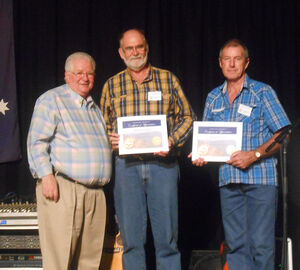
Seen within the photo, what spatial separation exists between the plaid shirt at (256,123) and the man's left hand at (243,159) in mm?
47

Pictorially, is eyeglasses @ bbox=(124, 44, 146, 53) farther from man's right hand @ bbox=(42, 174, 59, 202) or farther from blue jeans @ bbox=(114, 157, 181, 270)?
man's right hand @ bbox=(42, 174, 59, 202)

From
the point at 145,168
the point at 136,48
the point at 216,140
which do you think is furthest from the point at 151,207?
the point at 136,48

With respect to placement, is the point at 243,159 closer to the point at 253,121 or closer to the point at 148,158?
the point at 253,121

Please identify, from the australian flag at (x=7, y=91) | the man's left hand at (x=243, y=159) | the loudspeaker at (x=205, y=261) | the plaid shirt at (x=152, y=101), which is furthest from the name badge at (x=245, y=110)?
the australian flag at (x=7, y=91)

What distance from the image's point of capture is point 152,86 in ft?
9.50

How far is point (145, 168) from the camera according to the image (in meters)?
2.80

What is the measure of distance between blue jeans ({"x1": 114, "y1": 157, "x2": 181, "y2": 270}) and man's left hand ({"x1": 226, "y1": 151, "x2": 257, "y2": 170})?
16.1 inches

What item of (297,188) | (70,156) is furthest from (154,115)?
(297,188)

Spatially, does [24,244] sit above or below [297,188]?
below

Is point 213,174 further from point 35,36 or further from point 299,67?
point 35,36

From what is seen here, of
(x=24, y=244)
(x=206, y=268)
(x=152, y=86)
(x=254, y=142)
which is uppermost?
(x=152, y=86)

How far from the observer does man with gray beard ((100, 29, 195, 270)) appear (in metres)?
2.78

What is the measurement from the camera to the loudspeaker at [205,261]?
10.4 ft

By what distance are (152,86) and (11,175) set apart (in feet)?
5.85
